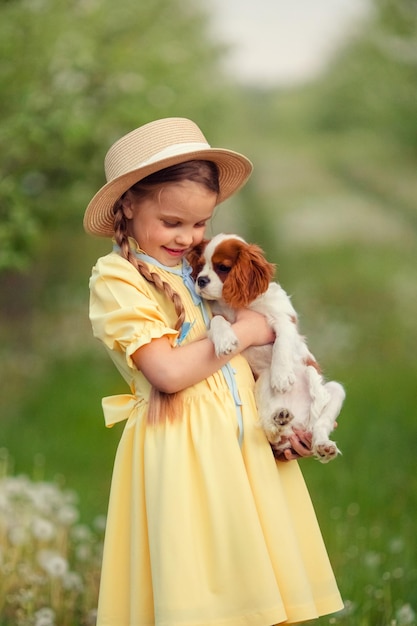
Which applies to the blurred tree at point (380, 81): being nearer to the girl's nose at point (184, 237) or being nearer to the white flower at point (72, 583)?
the white flower at point (72, 583)

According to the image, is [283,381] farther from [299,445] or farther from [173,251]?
[173,251]

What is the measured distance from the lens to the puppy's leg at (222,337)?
9.44ft

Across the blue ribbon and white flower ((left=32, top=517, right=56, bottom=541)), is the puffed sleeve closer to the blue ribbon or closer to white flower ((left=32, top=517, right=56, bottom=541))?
the blue ribbon

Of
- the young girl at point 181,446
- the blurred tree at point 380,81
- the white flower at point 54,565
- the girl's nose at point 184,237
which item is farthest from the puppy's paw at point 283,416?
the blurred tree at point 380,81

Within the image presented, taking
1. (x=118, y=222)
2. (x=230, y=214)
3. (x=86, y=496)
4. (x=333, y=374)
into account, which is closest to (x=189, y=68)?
(x=230, y=214)

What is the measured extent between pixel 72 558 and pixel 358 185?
10.4 meters

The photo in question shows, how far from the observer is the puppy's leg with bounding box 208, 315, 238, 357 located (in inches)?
113

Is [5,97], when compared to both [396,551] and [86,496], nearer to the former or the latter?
[86,496]

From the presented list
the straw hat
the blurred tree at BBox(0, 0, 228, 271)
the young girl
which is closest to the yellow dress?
the young girl

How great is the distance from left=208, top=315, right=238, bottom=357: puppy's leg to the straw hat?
0.51m

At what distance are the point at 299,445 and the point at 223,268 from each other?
587 mm

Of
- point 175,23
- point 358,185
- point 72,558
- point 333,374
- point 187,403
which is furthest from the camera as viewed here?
point 358,185

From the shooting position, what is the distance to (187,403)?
3010mm

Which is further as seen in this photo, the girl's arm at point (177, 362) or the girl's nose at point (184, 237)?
the girl's nose at point (184, 237)
